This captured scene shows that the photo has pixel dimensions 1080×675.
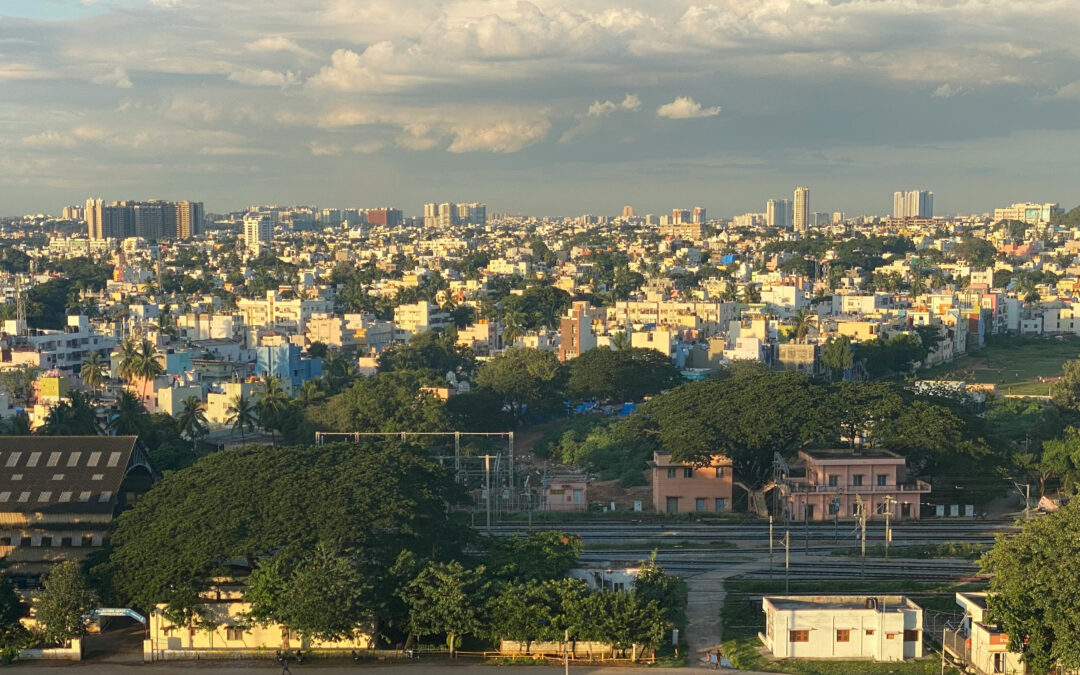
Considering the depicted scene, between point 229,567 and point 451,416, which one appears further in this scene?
point 451,416

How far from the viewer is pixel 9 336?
200 ft

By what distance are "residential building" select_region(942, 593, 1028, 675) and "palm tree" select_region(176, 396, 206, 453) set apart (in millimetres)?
24625

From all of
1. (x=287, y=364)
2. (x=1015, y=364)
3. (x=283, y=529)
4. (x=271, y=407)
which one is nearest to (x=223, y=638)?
(x=283, y=529)

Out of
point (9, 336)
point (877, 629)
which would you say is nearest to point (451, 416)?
point (877, 629)

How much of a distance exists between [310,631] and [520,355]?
31.7 metres

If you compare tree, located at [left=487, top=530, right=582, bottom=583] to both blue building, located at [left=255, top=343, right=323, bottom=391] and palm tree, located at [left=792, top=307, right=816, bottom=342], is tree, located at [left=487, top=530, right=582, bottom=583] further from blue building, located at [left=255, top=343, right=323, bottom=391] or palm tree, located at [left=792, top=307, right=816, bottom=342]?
palm tree, located at [left=792, top=307, right=816, bottom=342]

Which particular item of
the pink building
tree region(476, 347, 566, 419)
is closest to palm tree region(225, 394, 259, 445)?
tree region(476, 347, 566, 419)

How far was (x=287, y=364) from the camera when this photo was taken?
55.7m

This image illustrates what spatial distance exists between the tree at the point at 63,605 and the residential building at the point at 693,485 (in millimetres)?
17086

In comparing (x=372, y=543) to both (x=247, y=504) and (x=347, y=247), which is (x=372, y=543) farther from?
(x=347, y=247)

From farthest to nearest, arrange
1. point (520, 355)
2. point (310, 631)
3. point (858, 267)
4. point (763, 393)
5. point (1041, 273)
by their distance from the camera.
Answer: point (858, 267) < point (1041, 273) < point (520, 355) < point (763, 393) < point (310, 631)

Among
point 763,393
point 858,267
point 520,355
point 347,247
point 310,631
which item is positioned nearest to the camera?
point 310,631

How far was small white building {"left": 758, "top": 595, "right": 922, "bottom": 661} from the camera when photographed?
22.3m

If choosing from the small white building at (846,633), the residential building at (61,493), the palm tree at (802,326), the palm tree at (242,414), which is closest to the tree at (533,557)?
the small white building at (846,633)
